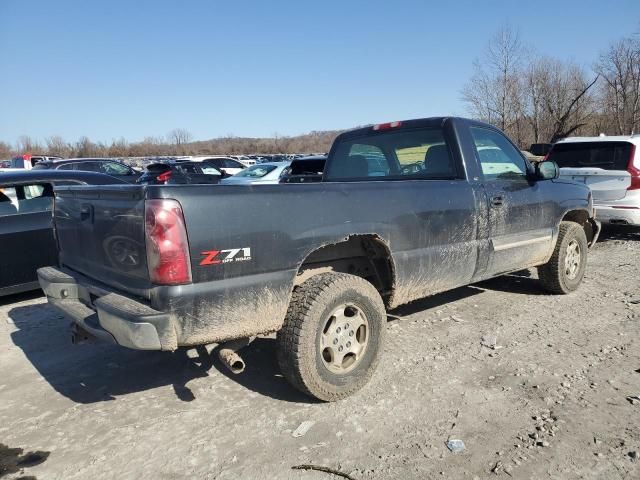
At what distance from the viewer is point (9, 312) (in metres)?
5.40

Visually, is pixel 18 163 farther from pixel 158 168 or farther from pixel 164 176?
pixel 164 176

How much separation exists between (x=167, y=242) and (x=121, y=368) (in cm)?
193

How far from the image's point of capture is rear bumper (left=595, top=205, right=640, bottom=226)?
7965mm

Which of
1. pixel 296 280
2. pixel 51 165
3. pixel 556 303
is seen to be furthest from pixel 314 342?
pixel 51 165

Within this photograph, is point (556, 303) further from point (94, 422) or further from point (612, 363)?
point (94, 422)

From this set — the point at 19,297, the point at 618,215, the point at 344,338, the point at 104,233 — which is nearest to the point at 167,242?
the point at 104,233

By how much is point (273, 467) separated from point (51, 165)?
680 inches

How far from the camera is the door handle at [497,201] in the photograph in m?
4.33

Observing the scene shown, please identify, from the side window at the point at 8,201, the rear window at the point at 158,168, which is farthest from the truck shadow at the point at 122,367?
the rear window at the point at 158,168

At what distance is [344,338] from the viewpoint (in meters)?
3.32

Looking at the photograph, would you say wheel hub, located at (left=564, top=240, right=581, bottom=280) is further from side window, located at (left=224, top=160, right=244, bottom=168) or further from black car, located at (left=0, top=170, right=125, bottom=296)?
side window, located at (left=224, top=160, right=244, bottom=168)

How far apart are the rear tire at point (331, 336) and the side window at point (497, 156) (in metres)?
1.88

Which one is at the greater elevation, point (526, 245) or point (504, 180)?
point (504, 180)

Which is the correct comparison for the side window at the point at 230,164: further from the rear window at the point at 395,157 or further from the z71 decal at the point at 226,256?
the z71 decal at the point at 226,256
